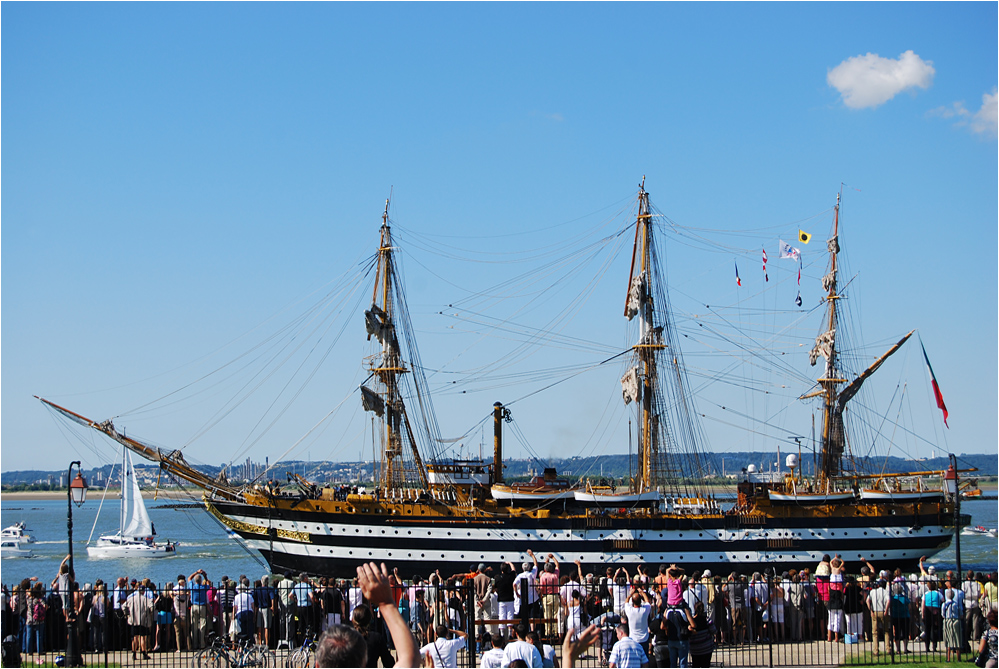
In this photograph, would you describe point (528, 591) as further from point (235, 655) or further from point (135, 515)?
point (135, 515)

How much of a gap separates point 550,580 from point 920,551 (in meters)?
25.4

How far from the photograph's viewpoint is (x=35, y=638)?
17688 mm

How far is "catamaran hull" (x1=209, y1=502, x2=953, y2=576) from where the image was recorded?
117 ft

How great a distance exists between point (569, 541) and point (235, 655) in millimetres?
20733

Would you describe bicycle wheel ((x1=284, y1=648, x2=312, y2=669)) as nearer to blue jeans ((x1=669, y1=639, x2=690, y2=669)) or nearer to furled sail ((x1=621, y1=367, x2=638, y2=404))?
blue jeans ((x1=669, y1=639, x2=690, y2=669))

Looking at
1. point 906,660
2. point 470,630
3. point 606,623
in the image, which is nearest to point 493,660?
point 470,630

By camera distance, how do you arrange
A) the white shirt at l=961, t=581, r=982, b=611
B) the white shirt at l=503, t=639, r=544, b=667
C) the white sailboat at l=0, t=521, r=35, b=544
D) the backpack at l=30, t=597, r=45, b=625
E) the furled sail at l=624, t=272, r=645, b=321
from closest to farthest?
the white shirt at l=503, t=639, r=544, b=667 → the backpack at l=30, t=597, r=45, b=625 → the white shirt at l=961, t=581, r=982, b=611 → the furled sail at l=624, t=272, r=645, b=321 → the white sailboat at l=0, t=521, r=35, b=544

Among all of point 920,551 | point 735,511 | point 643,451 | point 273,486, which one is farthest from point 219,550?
point 920,551

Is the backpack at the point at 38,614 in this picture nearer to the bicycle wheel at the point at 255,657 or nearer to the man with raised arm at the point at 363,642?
the bicycle wheel at the point at 255,657

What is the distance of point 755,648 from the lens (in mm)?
18000

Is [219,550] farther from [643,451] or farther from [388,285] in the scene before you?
[643,451]

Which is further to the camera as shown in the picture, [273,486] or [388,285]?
[388,285]

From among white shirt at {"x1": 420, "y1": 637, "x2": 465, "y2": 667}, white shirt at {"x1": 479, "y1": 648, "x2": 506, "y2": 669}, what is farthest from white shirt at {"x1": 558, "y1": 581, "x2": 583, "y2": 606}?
white shirt at {"x1": 479, "y1": 648, "x2": 506, "y2": 669}

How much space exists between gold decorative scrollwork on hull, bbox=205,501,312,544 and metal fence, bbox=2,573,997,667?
17.9 meters
